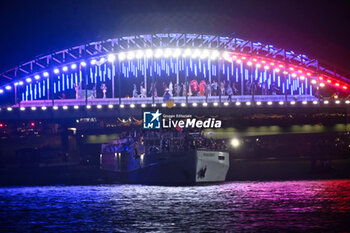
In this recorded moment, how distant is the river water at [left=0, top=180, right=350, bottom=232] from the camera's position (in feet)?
126

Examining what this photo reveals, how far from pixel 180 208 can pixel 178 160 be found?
17.2 m

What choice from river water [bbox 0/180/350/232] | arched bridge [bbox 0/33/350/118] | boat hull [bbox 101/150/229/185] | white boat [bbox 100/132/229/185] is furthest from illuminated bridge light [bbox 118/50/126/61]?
river water [bbox 0/180/350/232]

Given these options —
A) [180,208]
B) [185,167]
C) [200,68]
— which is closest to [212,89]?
[200,68]

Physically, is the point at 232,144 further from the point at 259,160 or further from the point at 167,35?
the point at 167,35

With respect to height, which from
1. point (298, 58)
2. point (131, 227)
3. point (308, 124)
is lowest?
point (131, 227)

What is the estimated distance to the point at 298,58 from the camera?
355 ft

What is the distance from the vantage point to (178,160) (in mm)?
62500

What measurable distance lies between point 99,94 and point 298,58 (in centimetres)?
3669

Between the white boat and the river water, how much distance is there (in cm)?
229

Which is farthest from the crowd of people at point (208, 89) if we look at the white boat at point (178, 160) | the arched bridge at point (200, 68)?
the white boat at point (178, 160)

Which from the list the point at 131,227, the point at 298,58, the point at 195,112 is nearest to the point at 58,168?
the point at 195,112

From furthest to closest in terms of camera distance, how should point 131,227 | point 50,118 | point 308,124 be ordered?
point 50,118, point 308,124, point 131,227

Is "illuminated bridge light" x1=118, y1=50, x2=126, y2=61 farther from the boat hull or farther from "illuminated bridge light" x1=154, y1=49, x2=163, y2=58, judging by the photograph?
the boat hull

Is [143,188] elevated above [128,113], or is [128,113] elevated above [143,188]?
[128,113]
